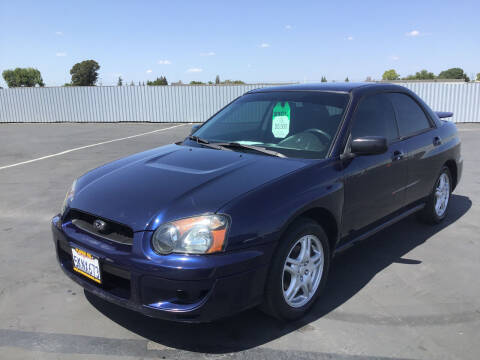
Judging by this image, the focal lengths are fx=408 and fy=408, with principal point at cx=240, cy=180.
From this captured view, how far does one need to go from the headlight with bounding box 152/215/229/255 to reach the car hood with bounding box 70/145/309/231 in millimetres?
57

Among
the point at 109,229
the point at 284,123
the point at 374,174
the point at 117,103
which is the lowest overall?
the point at 109,229

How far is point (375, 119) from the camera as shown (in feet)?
12.0

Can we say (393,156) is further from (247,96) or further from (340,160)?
(247,96)

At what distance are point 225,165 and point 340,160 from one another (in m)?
0.89

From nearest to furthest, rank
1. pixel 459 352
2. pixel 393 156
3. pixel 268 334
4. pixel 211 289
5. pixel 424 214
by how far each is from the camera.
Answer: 1. pixel 211 289
2. pixel 459 352
3. pixel 268 334
4. pixel 393 156
5. pixel 424 214

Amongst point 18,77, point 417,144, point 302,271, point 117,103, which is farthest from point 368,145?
point 18,77

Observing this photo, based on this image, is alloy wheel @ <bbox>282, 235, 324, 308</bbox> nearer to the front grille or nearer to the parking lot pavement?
the parking lot pavement

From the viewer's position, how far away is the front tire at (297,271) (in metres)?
2.55

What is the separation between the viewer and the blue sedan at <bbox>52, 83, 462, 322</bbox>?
2314 millimetres

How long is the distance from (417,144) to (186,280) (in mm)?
2907

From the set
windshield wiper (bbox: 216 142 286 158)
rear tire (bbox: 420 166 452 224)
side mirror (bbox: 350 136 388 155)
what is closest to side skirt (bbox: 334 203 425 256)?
rear tire (bbox: 420 166 452 224)

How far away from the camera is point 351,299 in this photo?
3156 millimetres

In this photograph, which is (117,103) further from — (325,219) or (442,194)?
(325,219)

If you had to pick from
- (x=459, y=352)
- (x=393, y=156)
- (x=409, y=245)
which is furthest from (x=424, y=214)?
(x=459, y=352)
